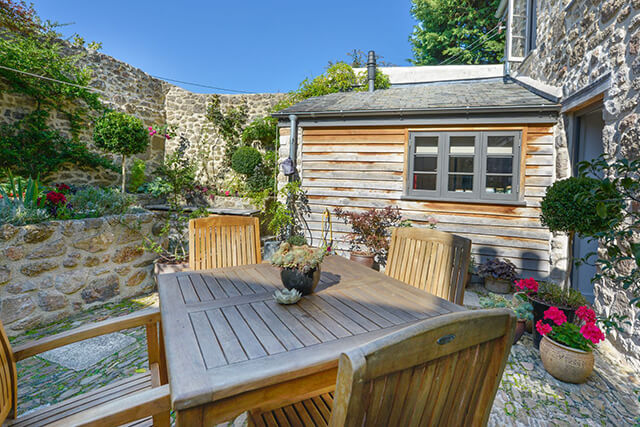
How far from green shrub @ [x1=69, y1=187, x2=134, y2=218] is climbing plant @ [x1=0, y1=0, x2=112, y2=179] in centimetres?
356

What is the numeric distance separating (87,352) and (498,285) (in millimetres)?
4577

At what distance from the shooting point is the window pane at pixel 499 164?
446 centimetres

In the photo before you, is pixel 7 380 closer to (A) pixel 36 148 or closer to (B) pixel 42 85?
(A) pixel 36 148

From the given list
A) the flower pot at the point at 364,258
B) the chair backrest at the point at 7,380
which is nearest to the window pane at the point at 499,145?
the flower pot at the point at 364,258

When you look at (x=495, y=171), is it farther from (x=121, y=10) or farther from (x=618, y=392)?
(x=121, y=10)

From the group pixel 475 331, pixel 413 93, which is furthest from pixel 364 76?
pixel 475 331

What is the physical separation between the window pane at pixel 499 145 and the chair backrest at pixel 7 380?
16.6 ft

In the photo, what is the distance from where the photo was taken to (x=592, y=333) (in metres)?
2.14

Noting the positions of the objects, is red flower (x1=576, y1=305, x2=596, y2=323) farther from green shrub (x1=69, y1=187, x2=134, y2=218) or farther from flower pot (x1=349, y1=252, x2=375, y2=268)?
green shrub (x1=69, y1=187, x2=134, y2=218)

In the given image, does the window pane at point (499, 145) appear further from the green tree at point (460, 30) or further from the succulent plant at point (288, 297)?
the green tree at point (460, 30)

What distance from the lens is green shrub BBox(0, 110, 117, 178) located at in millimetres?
5555

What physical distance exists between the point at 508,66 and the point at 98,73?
9064 mm

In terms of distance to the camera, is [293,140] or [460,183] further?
[293,140]

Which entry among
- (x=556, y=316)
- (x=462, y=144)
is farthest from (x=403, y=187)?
(x=556, y=316)
